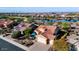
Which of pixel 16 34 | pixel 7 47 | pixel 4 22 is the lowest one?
pixel 7 47

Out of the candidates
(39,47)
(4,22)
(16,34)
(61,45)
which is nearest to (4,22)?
(4,22)

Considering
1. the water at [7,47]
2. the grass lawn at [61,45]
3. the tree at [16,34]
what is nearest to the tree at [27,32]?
the tree at [16,34]

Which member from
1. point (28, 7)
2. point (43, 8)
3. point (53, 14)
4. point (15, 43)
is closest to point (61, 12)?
point (53, 14)

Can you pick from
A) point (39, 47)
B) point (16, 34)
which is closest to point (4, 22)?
point (16, 34)

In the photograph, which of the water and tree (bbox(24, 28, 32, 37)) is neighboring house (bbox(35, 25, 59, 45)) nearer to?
tree (bbox(24, 28, 32, 37))

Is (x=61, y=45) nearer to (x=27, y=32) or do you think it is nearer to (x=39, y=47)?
(x=39, y=47)

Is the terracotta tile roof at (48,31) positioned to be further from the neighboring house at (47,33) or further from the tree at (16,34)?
the tree at (16,34)

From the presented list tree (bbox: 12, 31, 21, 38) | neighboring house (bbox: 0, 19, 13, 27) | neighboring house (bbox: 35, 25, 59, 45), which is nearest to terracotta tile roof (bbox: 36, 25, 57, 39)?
neighboring house (bbox: 35, 25, 59, 45)

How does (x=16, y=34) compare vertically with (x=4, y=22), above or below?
below
